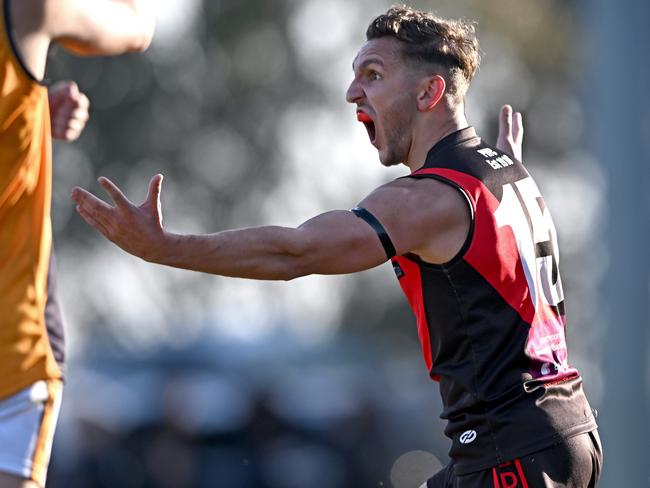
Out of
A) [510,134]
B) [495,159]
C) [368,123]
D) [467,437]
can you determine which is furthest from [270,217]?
[467,437]

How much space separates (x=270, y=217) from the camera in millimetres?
24328

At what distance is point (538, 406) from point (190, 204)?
1947 centimetres

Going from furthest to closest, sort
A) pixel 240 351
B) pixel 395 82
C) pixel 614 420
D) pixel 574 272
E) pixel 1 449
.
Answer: pixel 574 272
pixel 240 351
pixel 614 420
pixel 395 82
pixel 1 449

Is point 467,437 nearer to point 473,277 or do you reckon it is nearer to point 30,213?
point 473,277

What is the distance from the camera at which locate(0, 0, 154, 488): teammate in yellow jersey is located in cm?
414

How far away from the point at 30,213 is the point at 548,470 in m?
2.31

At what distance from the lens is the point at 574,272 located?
24297mm

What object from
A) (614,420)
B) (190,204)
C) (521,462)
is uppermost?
(190,204)

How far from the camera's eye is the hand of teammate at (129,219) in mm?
4801

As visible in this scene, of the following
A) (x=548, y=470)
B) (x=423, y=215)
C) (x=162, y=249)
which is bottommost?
(x=548, y=470)

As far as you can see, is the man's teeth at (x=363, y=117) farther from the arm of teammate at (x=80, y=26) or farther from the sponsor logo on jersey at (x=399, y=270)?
the arm of teammate at (x=80, y=26)

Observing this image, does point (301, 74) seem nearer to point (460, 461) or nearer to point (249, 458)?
point (249, 458)

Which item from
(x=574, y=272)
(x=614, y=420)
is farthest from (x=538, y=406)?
(x=574, y=272)

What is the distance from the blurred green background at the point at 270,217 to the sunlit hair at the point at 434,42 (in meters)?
7.96
